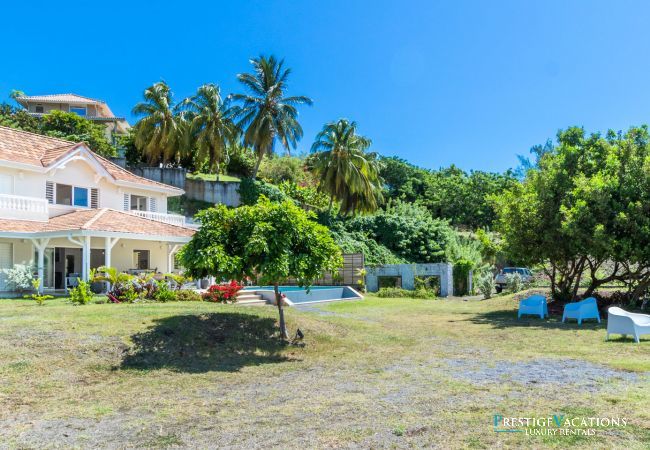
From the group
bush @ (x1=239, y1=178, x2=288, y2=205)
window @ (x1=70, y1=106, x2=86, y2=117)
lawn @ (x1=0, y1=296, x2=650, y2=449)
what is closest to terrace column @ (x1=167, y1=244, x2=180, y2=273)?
lawn @ (x1=0, y1=296, x2=650, y2=449)

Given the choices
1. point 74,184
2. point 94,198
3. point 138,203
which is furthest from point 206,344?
point 138,203

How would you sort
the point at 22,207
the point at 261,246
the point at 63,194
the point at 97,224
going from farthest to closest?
the point at 63,194
the point at 22,207
the point at 97,224
the point at 261,246

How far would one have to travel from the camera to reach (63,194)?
24234mm

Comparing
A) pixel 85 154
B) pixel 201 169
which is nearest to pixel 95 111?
pixel 201 169

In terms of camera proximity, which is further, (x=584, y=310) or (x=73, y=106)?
(x=73, y=106)

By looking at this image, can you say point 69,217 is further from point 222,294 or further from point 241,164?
point 241,164

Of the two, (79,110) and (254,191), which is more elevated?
(79,110)

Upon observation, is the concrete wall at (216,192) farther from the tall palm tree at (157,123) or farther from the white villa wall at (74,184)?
the white villa wall at (74,184)

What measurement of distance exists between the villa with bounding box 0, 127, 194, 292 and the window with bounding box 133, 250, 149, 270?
0.16 ft

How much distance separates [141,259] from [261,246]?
1714cm

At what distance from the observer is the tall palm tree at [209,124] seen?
43.9m

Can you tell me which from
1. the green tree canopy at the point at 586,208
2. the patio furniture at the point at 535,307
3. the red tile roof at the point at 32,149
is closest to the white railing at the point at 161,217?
the red tile roof at the point at 32,149

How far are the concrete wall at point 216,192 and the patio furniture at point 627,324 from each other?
36743 millimetres

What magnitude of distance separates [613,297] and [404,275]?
13.0 metres
